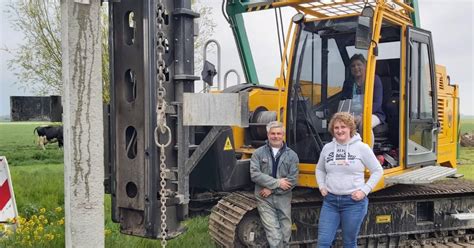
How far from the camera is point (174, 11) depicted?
3529mm

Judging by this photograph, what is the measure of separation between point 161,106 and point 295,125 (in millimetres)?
3009

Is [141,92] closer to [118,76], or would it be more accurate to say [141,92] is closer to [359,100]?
[118,76]

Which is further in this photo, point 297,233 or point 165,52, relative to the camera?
point 297,233

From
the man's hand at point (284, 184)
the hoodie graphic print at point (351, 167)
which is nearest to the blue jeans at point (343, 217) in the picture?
the hoodie graphic print at point (351, 167)

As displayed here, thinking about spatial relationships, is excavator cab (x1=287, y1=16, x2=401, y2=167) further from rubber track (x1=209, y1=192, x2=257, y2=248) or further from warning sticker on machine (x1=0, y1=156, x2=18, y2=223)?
warning sticker on machine (x1=0, y1=156, x2=18, y2=223)

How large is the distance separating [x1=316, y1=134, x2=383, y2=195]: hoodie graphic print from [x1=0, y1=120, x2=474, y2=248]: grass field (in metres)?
1.90

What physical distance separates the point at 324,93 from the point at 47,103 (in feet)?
11.2

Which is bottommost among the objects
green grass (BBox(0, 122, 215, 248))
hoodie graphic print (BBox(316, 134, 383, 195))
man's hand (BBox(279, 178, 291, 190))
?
green grass (BBox(0, 122, 215, 248))

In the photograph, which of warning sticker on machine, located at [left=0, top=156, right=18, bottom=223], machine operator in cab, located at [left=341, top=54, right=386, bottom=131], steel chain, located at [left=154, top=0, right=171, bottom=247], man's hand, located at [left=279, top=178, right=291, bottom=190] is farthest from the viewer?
warning sticker on machine, located at [left=0, top=156, right=18, bottom=223]

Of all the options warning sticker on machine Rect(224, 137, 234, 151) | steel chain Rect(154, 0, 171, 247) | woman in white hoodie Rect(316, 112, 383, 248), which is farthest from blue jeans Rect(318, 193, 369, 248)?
steel chain Rect(154, 0, 171, 247)

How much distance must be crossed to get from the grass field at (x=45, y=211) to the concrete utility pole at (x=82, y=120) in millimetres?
1399

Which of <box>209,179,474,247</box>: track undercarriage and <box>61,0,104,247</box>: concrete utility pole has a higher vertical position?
<box>61,0,104,247</box>: concrete utility pole

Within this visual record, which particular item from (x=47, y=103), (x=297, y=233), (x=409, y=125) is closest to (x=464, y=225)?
(x=409, y=125)

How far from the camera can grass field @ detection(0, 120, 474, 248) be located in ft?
→ 19.0
